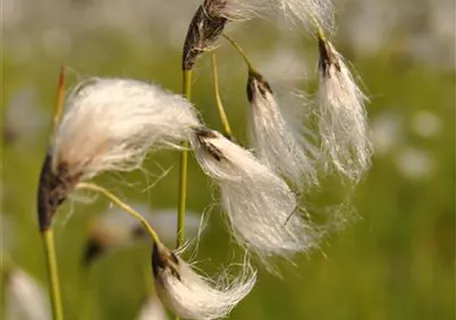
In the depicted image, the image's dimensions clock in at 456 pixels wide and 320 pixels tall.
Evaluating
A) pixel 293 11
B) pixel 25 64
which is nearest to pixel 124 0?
pixel 25 64

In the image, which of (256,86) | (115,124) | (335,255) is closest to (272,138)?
(256,86)

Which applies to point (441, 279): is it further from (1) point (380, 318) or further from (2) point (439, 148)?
(2) point (439, 148)

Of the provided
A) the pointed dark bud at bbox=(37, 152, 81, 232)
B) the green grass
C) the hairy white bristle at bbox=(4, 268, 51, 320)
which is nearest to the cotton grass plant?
the pointed dark bud at bbox=(37, 152, 81, 232)

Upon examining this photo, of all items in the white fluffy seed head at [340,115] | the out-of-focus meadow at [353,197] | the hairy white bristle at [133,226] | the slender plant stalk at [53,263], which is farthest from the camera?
the out-of-focus meadow at [353,197]

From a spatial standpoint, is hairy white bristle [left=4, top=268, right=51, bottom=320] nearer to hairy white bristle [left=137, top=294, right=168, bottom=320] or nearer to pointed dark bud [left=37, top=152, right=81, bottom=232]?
hairy white bristle [left=137, top=294, right=168, bottom=320]

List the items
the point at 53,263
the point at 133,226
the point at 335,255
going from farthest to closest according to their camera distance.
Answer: the point at 335,255, the point at 133,226, the point at 53,263

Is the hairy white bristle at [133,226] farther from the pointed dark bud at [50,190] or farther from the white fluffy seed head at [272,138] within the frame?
the pointed dark bud at [50,190]

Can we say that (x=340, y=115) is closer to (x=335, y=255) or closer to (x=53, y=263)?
(x=53, y=263)

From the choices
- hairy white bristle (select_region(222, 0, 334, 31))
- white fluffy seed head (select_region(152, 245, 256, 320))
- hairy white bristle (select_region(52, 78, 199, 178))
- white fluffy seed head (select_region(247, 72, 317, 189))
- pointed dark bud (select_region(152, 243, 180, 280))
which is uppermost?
hairy white bristle (select_region(222, 0, 334, 31))

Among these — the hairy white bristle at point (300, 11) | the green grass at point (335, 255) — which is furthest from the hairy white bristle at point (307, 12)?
the green grass at point (335, 255)
